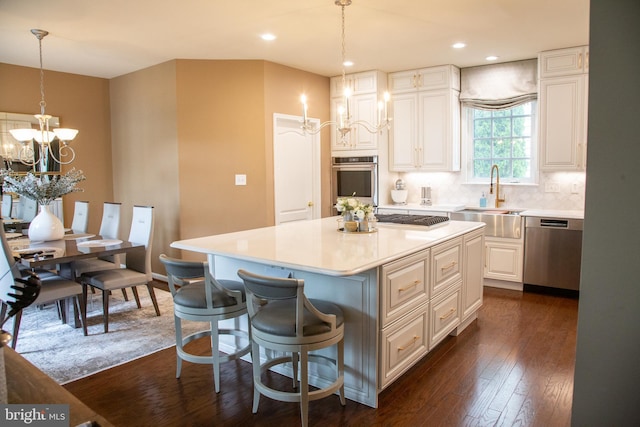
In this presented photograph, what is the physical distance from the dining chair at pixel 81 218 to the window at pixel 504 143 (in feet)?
15.4

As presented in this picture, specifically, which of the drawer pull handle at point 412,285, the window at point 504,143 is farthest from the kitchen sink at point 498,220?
the drawer pull handle at point 412,285

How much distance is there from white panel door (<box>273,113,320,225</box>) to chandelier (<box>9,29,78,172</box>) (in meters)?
2.22

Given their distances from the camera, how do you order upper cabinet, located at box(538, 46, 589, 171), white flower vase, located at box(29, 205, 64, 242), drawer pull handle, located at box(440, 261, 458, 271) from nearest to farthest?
1. drawer pull handle, located at box(440, 261, 458, 271)
2. white flower vase, located at box(29, 205, 64, 242)
3. upper cabinet, located at box(538, 46, 589, 171)

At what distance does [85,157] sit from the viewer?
5.88 m

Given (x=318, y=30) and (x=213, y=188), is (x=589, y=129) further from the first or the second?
(x=213, y=188)

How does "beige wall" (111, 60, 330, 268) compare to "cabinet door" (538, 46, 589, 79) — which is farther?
"beige wall" (111, 60, 330, 268)

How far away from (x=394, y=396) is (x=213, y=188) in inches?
134

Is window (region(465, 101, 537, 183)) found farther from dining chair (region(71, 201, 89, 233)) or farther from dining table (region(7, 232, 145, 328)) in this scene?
dining chair (region(71, 201, 89, 233))

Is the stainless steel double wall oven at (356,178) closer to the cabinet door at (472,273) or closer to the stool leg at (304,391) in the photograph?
the cabinet door at (472,273)

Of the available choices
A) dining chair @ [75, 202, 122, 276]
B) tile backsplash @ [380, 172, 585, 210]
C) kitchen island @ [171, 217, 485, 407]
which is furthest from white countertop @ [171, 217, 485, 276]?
tile backsplash @ [380, 172, 585, 210]

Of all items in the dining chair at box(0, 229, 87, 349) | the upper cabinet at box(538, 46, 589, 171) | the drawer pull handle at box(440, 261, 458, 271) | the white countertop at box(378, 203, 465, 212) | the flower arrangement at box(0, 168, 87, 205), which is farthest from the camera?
the white countertop at box(378, 203, 465, 212)

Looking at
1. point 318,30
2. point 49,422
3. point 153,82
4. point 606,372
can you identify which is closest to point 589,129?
point 606,372

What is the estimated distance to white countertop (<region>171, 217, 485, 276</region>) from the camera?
2.37 m

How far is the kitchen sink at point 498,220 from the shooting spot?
494cm
